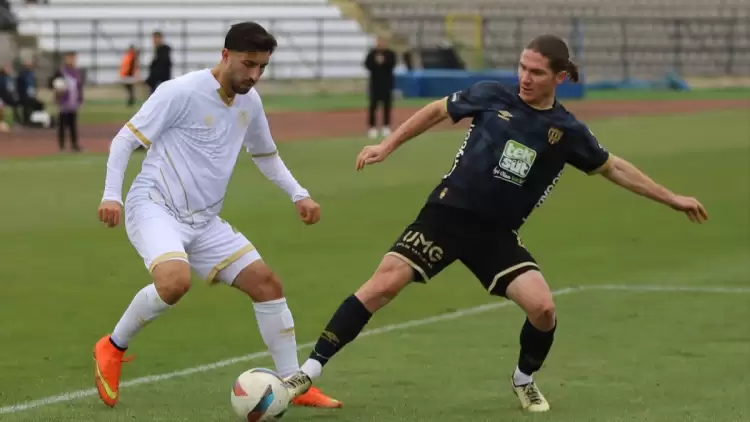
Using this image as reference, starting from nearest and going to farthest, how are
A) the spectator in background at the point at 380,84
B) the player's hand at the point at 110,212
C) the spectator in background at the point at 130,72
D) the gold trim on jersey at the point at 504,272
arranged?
1. the player's hand at the point at 110,212
2. the gold trim on jersey at the point at 504,272
3. the spectator in background at the point at 380,84
4. the spectator in background at the point at 130,72

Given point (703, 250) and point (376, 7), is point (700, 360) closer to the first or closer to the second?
point (703, 250)

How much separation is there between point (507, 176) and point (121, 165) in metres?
2.03

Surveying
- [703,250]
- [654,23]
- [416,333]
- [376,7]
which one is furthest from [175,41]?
[416,333]

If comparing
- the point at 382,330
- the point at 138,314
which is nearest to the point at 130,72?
the point at 382,330

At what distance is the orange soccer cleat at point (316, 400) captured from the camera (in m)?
8.10

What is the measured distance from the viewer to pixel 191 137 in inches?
312

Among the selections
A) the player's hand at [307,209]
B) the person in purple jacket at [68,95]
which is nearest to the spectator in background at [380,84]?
the person in purple jacket at [68,95]

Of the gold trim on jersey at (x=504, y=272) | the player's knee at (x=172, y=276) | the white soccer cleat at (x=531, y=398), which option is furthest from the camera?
the white soccer cleat at (x=531, y=398)

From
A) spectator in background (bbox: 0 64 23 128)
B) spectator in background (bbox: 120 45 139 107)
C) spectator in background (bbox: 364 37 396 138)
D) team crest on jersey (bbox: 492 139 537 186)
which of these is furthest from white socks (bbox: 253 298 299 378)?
spectator in background (bbox: 120 45 139 107)

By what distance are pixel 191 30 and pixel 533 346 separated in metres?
41.8

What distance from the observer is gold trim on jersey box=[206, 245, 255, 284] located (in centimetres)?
799

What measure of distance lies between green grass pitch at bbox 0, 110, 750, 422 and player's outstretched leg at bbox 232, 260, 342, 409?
10cm

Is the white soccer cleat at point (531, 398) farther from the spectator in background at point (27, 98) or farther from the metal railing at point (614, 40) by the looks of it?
the metal railing at point (614, 40)

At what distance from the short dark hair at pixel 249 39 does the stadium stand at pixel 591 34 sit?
141 feet
